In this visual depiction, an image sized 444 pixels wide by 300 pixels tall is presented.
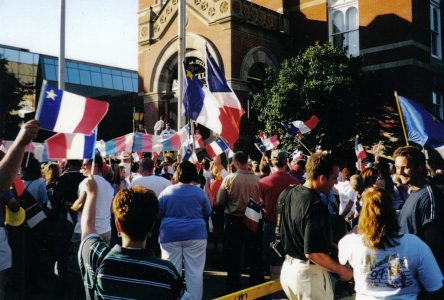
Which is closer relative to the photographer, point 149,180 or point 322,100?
point 149,180

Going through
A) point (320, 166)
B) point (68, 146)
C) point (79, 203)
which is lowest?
point (79, 203)

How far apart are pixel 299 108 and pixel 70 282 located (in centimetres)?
1237

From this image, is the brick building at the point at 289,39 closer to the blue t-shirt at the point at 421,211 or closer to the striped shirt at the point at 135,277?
the blue t-shirt at the point at 421,211

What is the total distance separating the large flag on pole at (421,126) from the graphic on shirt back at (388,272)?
12.2 feet

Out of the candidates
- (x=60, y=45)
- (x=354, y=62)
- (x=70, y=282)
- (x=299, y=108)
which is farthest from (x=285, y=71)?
(x=70, y=282)

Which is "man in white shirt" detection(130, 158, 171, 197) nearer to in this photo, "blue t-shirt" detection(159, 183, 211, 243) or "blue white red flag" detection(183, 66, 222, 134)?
"blue t-shirt" detection(159, 183, 211, 243)

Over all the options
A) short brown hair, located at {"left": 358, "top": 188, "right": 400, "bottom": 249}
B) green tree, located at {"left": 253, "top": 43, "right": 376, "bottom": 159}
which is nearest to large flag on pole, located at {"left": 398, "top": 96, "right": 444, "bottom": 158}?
short brown hair, located at {"left": 358, "top": 188, "right": 400, "bottom": 249}

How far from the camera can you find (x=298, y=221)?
3650 millimetres

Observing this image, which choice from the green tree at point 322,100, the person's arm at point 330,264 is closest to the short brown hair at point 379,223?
the person's arm at point 330,264

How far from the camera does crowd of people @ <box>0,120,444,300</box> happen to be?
244 cm

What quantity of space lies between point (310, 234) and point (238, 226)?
11.1 ft

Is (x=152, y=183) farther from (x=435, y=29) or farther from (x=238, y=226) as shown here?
(x=435, y=29)

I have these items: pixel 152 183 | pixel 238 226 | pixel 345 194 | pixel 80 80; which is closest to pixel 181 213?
pixel 152 183

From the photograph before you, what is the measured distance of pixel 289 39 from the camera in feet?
77.0
